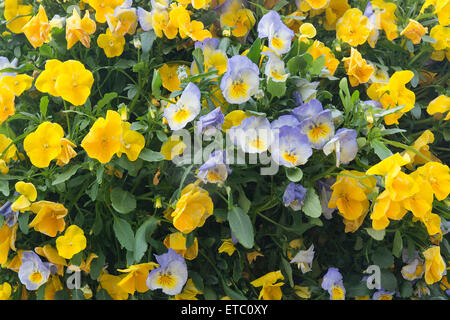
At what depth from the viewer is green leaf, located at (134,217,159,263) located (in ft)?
3.16

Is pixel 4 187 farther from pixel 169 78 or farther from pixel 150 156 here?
pixel 169 78

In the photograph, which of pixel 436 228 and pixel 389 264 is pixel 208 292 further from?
pixel 436 228

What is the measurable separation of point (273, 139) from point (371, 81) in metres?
0.40

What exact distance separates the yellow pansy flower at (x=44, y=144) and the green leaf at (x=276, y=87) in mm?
454

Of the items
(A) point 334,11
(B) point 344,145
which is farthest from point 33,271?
(A) point 334,11

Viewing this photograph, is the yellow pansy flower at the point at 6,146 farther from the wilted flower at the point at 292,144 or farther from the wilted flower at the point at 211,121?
the wilted flower at the point at 292,144

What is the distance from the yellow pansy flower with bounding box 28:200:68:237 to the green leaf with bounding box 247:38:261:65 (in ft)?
1.74

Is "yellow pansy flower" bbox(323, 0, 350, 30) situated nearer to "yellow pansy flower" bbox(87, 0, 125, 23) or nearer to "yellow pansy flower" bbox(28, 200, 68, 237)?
"yellow pansy flower" bbox(87, 0, 125, 23)

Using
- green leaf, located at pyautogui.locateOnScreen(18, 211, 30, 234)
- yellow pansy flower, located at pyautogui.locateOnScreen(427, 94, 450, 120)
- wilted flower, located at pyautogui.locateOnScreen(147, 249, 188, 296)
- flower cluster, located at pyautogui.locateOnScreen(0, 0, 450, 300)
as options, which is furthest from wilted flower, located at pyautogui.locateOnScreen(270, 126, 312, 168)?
green leaf, located at pyautogui.locateOnScreen(18, 211, 30, 234)

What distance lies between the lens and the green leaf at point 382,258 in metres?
1.08

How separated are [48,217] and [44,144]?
0.17m

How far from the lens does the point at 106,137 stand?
0.96 meters

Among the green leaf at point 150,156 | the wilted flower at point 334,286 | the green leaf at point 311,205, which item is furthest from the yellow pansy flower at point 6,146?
the wilted flower at point 334,286
